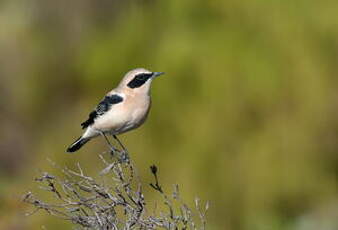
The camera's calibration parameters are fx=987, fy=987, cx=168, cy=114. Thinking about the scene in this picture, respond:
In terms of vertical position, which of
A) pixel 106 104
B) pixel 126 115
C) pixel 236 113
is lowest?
pixel 126 115

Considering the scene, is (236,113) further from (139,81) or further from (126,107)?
(126,107)

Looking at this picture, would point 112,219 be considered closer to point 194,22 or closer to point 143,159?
point 143,159

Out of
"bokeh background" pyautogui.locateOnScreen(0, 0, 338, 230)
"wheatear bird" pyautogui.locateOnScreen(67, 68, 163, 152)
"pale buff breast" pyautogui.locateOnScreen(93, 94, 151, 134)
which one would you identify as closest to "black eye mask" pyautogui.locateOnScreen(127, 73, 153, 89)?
"wheatear bird" pyautogui.locateOnScreen(67, 68, 163, 152)

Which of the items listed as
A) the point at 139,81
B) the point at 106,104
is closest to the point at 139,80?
the point at 139,81

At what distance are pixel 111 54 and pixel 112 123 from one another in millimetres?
6703

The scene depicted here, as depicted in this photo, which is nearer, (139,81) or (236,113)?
(139,81)

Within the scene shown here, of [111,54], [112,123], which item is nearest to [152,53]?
[111,54]

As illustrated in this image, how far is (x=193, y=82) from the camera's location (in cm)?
1216

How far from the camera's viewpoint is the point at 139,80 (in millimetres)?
6629

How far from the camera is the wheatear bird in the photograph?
636 cm

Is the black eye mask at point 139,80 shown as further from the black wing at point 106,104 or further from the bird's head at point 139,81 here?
the black wing at point 106,104

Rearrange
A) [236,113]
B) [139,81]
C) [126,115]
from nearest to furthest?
[126,115] < [139,81] < [236,113]

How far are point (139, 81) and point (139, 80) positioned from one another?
0.01 metres

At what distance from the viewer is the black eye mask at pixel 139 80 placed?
21.7ft
